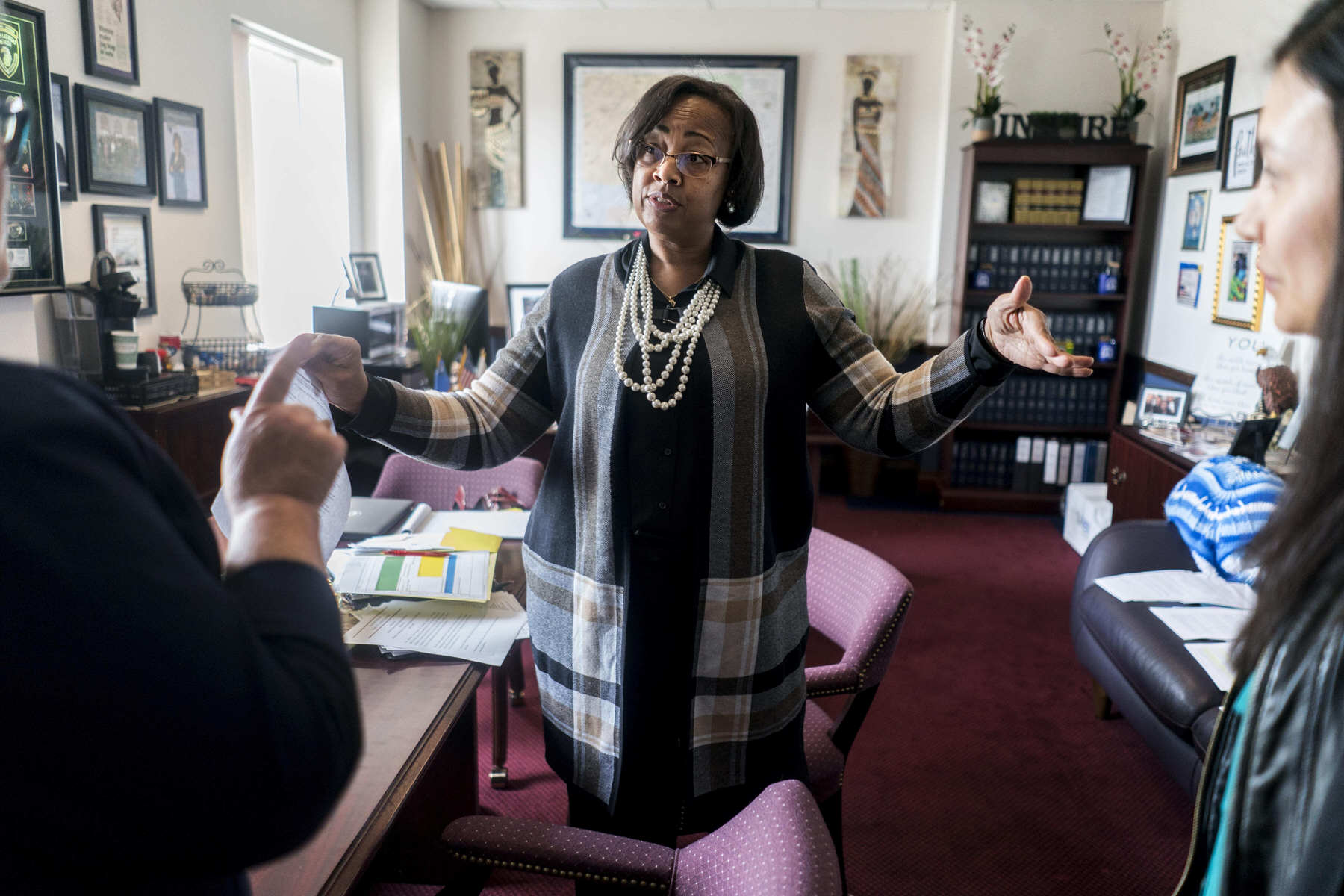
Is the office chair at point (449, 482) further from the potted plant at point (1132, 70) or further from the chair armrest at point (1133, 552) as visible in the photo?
the potted plant at point (1132, 70)

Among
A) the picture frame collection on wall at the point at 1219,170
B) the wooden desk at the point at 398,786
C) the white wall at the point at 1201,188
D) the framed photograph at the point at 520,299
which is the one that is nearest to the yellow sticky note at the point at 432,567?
the wooden desk at the point at 398,786

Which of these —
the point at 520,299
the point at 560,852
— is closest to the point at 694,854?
the point at 560,852

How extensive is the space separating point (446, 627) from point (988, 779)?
1.77m

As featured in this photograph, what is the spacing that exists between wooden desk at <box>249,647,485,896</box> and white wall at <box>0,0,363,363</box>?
1.98 metres

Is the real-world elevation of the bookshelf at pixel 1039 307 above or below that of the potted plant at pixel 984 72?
below

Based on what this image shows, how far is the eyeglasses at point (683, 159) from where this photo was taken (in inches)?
Result: 57.0

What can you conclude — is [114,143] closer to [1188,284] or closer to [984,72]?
[984,72]

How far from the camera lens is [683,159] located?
57.0 inches

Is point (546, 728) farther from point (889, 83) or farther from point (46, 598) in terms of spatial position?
point (889, 83)

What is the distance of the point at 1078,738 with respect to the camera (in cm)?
289

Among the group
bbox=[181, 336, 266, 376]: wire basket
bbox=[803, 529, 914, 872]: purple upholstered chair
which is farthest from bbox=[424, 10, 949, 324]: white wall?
bbox=[803, 529, 914, 872]: purple upholstered chair

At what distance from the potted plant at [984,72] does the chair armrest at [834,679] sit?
4128mm

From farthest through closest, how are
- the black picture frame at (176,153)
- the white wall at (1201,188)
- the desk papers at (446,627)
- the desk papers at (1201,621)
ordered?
the white wall at (1201,188), the black picture frame at (176,153), the desk papers at (1201,621), the desk papers at (446,627)

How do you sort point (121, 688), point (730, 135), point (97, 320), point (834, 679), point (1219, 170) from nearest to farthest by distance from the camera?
point (121, 688) → point (730, 135) → point (834, 679) → point (97, 320) → point (1219, 170)
